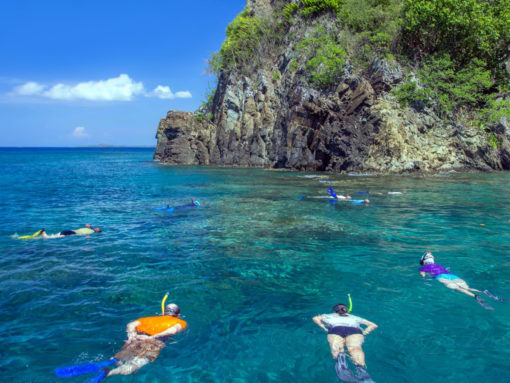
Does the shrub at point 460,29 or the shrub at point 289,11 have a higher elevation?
the shrub at point 289,11

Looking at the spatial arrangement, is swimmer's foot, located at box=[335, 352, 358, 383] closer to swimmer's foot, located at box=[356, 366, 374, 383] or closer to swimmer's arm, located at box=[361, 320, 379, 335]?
swimmer's foot, located at box=[356, 366, 374, 383]

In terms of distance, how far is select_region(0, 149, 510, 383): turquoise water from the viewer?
21.1 feet

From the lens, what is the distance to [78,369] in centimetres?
582

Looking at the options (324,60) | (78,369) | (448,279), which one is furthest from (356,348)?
(324,60)

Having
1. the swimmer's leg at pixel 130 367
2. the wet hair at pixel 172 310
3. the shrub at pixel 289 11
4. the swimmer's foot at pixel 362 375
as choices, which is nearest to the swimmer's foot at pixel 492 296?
the swimmer's foot at pixel 362 375

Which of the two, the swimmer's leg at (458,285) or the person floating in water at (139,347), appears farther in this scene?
the swimmer's leg at (458,285)

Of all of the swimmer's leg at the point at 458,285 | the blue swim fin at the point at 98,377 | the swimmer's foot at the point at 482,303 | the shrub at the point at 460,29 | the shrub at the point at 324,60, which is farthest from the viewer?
the shrub at the point at 324,60

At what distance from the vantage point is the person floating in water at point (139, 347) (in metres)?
5.83

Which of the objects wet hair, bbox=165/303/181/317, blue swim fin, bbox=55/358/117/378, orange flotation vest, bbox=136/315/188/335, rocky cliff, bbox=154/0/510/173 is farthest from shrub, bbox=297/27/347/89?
blue swim fin, bbox=55/358/117/378

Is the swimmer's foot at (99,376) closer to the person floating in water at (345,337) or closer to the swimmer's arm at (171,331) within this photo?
the swimmer's arm at (171,331)

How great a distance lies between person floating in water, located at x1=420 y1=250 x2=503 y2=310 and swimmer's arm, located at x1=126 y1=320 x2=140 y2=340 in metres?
8.08

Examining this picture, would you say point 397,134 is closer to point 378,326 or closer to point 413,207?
point 413,207

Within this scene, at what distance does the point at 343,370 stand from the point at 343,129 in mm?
39774

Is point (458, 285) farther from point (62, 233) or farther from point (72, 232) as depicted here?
point (62, 233)
